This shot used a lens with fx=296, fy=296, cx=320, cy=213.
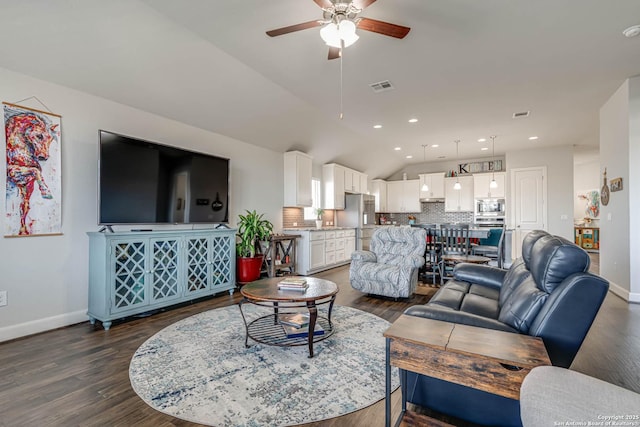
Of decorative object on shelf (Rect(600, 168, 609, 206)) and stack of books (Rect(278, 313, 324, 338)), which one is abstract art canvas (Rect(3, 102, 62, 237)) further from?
decorative object on shelf (Rect(600, 168, 609, 206))

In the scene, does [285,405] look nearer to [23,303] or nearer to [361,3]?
[361,3]

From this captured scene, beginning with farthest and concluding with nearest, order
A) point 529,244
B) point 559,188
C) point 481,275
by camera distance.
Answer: point 559,188, point 481,275, point 529,244

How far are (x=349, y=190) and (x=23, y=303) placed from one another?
6316 millimetres

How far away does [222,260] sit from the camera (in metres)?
Answer: 4.30

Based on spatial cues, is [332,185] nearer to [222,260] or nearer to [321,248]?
[321,248]

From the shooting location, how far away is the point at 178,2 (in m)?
2.38

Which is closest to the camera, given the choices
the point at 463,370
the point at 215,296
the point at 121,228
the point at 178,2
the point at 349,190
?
the point at 463,370

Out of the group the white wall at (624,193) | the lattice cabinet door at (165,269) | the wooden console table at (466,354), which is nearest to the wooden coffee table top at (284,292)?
the wooden console table at (466,354)

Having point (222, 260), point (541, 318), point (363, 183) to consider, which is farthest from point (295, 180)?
point (541, 318)

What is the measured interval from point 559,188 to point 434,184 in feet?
9.45

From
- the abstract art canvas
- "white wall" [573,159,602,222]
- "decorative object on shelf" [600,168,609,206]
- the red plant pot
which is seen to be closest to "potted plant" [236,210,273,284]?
the red plant pot

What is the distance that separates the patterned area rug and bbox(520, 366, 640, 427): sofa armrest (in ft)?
3.78

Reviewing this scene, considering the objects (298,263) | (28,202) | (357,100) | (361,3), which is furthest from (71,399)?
(357,100)

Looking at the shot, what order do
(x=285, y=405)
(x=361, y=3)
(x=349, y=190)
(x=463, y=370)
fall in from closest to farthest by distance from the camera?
(x=463, y=370) < (x=285, y=405) < (x=361, y=3) < (x=349, y=190)
